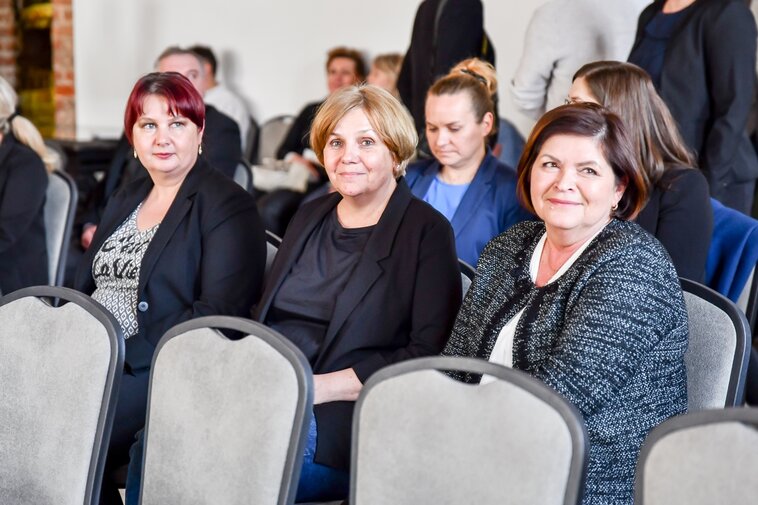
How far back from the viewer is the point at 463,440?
155cm

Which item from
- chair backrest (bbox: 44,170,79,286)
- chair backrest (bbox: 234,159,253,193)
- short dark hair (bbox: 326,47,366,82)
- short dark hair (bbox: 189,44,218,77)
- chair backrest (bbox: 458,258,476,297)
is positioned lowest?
chair backrest (bbox: 44,170,79,286)

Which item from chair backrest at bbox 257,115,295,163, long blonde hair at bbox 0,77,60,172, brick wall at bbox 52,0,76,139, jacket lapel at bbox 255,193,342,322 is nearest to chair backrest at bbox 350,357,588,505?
jacket lapel at bbox 255,193,342,322

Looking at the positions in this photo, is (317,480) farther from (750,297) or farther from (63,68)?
(63,68)

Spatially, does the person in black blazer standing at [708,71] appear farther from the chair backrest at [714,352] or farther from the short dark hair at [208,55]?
the short dark hair at [208,55]

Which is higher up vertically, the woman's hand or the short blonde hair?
the short blonde hair

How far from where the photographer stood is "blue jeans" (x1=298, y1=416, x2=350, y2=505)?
2121 mm

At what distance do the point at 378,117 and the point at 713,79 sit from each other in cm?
136

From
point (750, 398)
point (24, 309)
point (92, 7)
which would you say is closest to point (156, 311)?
point (24, 309)

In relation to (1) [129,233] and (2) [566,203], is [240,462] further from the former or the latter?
(1) [129,233]

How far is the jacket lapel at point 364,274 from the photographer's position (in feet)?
7.49

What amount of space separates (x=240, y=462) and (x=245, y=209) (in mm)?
1039

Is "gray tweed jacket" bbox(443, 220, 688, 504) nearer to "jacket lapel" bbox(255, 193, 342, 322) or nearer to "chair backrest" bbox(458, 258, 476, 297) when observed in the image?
"chair backrest" bbox(458, 258, 476, 297)

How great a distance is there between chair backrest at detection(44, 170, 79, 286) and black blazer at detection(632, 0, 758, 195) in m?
2.09

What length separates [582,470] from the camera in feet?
4.81
